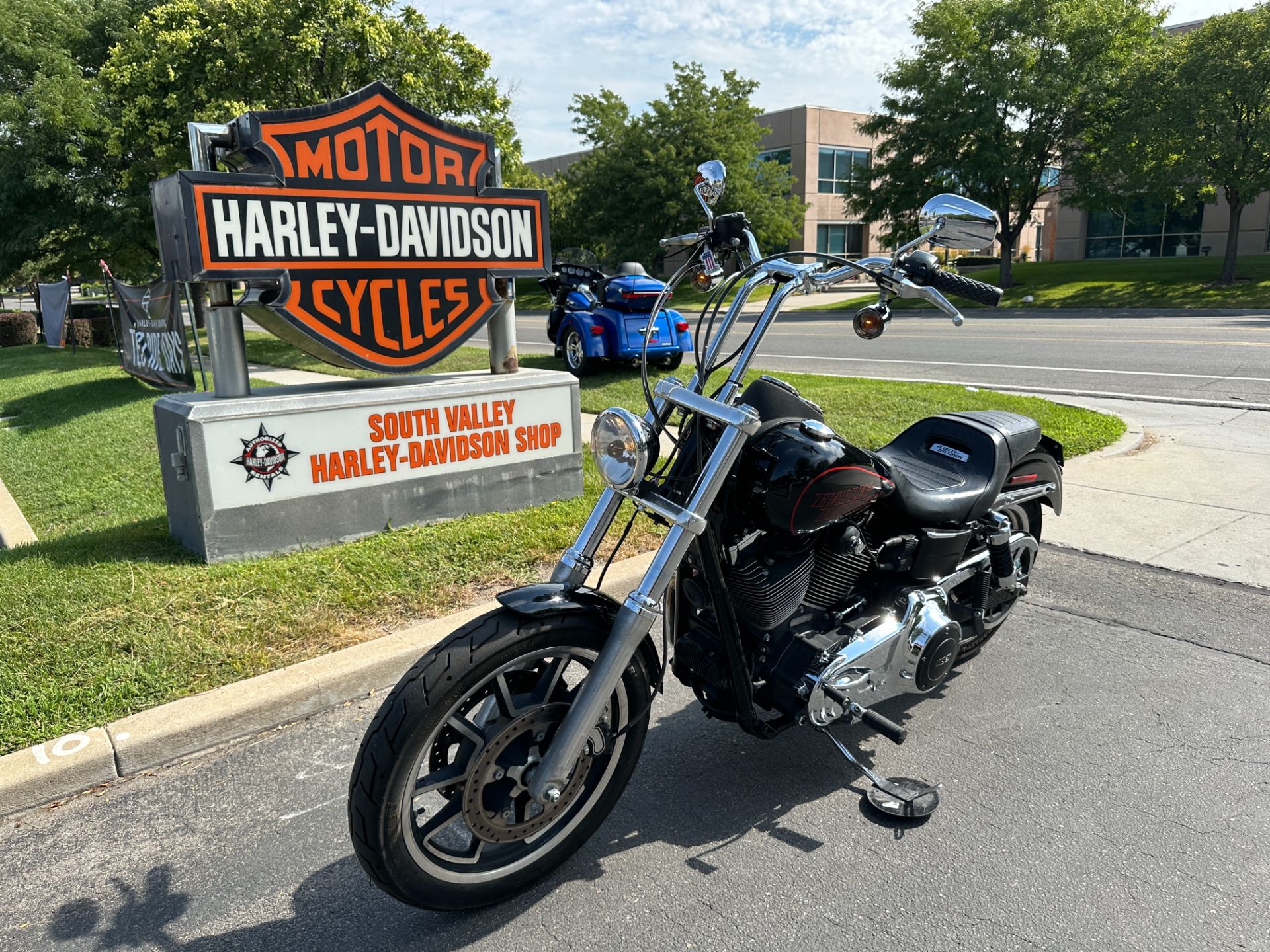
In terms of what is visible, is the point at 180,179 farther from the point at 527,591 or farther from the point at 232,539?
the point at 527,591

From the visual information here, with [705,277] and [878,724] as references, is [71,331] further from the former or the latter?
[878,724]

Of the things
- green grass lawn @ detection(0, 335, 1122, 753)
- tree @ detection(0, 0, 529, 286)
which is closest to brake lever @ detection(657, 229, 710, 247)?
green grass lawn @ detection(0, 335, 1122, 753)

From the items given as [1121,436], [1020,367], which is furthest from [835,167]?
[1121,436]

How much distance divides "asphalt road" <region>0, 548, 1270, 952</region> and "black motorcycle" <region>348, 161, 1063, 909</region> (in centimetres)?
19

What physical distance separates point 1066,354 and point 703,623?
13.3 meters

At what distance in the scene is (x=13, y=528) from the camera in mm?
5926

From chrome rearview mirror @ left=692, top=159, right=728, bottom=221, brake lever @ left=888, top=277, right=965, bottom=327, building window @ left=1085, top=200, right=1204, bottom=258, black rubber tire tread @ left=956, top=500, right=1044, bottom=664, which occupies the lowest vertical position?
black rubber tire tread @ left=956, top=500, right=1044, bottom=664

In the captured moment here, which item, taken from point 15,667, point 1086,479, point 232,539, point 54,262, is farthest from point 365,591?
point 54,262

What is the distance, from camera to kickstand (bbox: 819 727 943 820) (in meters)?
2.75

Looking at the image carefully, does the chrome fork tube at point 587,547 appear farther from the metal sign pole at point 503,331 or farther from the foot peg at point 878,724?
the metal sign pole at point 503,331

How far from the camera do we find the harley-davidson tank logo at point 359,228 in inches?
180

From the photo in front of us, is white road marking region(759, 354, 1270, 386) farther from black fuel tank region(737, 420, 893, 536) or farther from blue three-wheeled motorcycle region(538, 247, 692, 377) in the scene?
black fuel tank region(737, 420, 893, 536)

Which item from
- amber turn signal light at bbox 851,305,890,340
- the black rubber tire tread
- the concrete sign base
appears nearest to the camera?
amber turn signal light at bbox 851,305,890,340

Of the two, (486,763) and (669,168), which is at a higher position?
(669,168)
